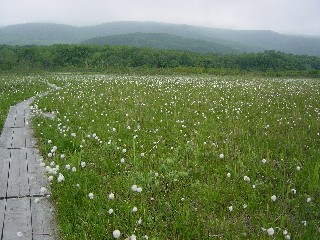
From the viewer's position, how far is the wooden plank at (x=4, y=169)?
20.8ft

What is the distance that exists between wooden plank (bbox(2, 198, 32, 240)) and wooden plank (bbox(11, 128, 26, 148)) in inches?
137

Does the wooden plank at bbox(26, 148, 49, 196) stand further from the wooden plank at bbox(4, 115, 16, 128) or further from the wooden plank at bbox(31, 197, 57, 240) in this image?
the wooden plank at bbox(4, 115, 16, 128)

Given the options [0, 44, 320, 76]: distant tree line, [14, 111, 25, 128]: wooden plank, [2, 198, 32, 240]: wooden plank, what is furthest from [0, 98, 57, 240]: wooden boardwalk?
[0, 44, 320, 76]: distant tree line

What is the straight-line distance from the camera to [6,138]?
9820 mm

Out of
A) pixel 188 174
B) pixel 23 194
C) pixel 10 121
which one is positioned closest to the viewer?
pixel 23 194

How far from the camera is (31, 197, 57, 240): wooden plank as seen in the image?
16.3 feet

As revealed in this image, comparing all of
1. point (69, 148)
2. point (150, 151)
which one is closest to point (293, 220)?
point (150, 151)

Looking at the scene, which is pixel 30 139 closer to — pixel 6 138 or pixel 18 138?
pixel 18 138

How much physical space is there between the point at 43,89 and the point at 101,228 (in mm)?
18635

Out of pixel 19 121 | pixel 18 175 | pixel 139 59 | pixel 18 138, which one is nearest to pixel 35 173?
pixel 18 175

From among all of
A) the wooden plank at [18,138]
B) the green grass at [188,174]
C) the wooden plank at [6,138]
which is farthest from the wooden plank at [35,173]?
the wooden plank at [6,138]

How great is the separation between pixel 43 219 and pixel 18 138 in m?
5.20

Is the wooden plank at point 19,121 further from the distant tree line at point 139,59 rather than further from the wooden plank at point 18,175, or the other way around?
the distant tree line at point 139,59

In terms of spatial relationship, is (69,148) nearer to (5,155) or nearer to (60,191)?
(5,155)
